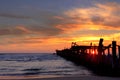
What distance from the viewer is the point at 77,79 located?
23.3 m

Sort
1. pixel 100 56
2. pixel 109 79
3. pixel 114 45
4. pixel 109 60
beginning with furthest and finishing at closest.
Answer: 1. pixel 100 56
2. pixel 109 60
3. pixel 114 45
4. pixel 109 79

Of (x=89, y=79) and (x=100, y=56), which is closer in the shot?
(x=89, y=79)

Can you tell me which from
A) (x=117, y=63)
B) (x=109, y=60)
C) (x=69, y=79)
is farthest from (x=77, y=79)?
(x=109, y=60)

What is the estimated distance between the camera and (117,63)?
2548 centimetres

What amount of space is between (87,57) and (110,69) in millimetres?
17116

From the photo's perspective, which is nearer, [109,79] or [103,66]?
[109,79]

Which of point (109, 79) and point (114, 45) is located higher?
point (114, 45)

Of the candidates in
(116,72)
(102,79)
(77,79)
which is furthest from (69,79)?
(116,72)

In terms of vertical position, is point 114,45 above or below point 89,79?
above

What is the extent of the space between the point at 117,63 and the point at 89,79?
12.2ft

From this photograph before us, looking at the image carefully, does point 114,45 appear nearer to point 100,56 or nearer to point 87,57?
point 100,56

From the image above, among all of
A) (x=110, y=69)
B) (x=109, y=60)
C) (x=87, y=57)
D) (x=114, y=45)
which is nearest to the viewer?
(x=114, y=45)

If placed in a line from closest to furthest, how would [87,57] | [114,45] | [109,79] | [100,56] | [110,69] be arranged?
1. [109,79]
2. [114,45]
3. [110,69]
4. [100,56]
5. [87,57]

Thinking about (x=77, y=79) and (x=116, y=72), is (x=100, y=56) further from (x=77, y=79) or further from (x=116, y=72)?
(x=77, y=79)
